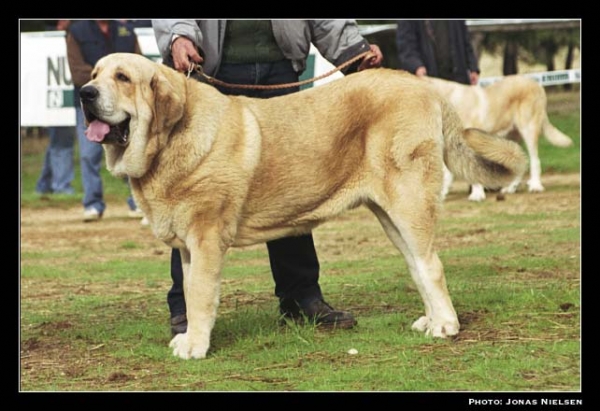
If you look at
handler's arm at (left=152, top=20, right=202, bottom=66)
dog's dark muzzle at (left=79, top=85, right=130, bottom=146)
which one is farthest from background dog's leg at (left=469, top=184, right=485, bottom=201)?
dog's dark muzzle at (left=79, top=85, right=130, bottom=146)

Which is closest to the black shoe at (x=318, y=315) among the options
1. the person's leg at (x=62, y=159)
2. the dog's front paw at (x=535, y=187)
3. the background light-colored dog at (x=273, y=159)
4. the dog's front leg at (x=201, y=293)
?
the background light-colored dog at (x=273, y=159)

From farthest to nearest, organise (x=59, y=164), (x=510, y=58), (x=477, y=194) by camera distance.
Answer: (x=510, y=58) → (x=59, y=164) → (x=477, y=194)

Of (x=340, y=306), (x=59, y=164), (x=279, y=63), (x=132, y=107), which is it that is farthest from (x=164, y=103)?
(x=59, y=164)

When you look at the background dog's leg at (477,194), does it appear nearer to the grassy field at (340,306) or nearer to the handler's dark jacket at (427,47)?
the grassy field at (340,306)

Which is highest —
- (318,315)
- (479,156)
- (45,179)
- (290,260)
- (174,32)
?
(174,32)

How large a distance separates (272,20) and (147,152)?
145 cm

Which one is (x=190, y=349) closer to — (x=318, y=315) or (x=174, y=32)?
(x=318, y=315)

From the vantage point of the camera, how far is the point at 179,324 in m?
6.38

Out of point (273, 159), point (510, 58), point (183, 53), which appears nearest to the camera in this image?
point (273, 159)

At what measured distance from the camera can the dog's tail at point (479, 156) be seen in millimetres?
6340

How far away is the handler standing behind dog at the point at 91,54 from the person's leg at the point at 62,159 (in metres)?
2.07

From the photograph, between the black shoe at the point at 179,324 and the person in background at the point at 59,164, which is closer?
the black shoe at the point at 179,324

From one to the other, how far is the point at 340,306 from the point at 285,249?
2.64ft
